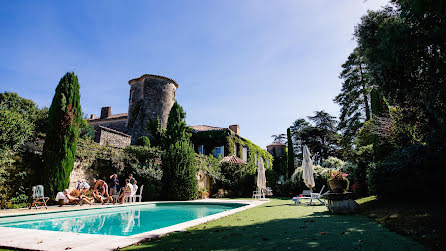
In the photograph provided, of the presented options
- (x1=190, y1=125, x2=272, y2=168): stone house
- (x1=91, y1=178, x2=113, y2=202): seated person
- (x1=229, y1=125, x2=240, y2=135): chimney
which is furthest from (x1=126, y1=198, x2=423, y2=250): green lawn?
(x1=229, y1=125, x2=240, y2=135): chimney

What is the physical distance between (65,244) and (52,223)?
447 cm

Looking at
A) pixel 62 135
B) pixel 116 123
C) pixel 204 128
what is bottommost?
pixel 62 135


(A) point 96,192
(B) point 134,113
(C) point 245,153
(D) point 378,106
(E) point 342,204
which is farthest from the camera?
(C) point 245,153

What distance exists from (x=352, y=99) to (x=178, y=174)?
19.5 metres

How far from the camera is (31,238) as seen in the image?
3.83 m

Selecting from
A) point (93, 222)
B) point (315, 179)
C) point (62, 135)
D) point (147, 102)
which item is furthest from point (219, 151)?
point (93, 222)

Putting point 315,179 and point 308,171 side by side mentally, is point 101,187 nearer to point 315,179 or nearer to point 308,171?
point 308,171

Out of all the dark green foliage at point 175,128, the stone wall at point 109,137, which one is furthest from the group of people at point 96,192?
the stone wall at point 109,137

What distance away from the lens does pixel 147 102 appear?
24.9 m

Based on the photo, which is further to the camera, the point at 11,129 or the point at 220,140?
the point at 220,140

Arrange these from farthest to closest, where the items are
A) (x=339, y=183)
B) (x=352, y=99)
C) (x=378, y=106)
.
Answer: (x=352, y=99), (x=378, y=106), (x=339, y=183)

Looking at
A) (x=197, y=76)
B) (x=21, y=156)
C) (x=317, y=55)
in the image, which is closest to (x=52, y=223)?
(x=21, y=156)

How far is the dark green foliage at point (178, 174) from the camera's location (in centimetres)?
1406

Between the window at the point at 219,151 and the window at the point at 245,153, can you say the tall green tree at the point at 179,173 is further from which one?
the window at the point at 245,153
